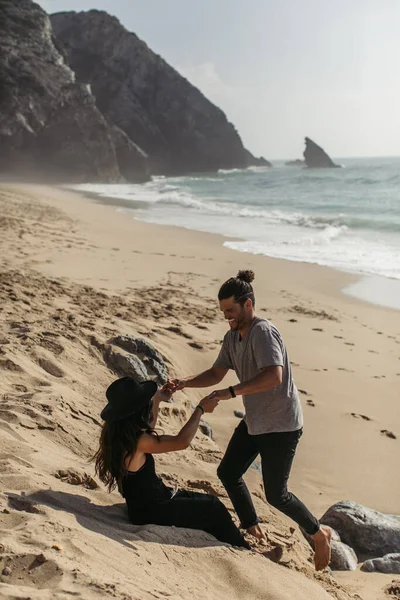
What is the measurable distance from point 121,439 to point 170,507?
489 mm

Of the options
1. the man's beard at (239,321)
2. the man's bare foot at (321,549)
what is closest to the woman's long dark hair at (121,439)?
the man's beard at (239,321)

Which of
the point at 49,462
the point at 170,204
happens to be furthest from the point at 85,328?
the point at 170,204

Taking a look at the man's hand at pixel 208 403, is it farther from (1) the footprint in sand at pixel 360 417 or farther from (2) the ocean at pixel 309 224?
(2) the ocean at pixel 309 224

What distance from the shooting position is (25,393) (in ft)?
15.1

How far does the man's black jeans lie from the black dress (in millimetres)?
255

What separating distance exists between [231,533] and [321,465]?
206 centimetres

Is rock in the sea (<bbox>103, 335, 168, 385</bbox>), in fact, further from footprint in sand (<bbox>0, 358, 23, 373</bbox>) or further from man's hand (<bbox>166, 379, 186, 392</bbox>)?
man's hand (<bbox>166, 379, 186, 392</bbox>)

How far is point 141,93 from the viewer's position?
76.1 m

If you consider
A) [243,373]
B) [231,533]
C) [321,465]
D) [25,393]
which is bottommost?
[321,465]

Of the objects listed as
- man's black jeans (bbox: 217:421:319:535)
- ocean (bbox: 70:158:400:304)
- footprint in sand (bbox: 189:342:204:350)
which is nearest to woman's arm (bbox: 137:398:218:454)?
man's black jeans (bbox: 217:421:319:535)

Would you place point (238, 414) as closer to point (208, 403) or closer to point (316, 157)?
point (208, 403)

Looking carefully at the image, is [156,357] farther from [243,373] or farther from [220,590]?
[220,590]

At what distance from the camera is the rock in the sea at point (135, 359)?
221 inches

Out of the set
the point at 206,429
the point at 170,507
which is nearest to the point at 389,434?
the point at 206,429
